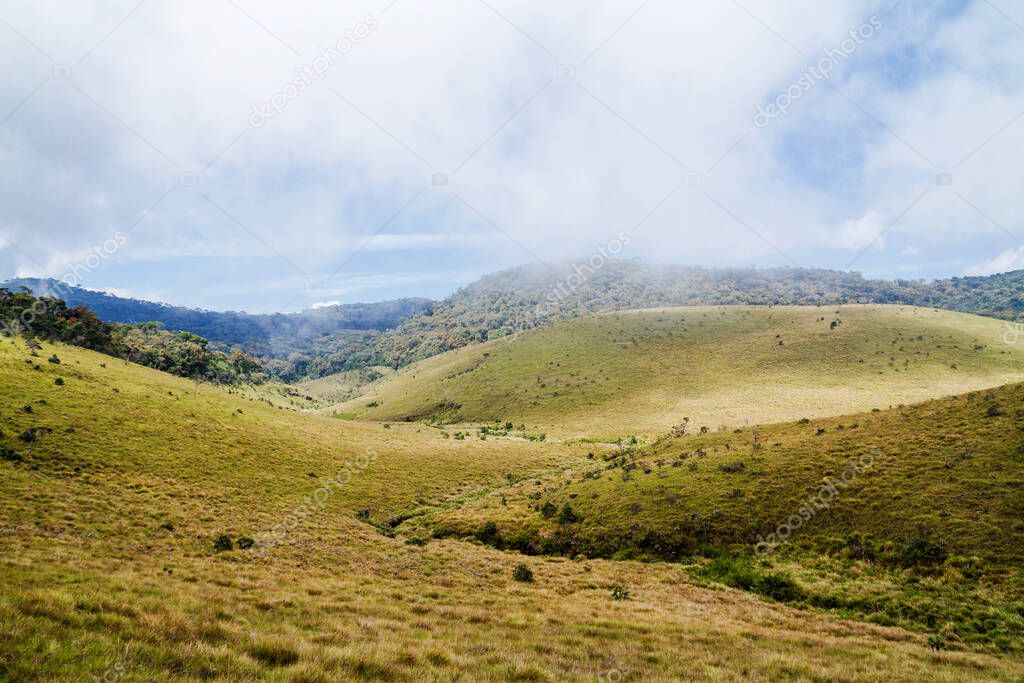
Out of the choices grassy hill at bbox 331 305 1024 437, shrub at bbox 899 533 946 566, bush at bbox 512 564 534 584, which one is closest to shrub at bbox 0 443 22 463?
bush at bbox 512 564 534 584

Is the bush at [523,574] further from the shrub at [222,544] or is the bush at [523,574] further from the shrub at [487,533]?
the shrub at [222,544]

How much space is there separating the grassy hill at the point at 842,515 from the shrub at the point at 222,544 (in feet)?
43.0

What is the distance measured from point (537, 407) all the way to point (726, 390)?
1721 inches

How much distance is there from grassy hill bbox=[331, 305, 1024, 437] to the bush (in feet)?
197

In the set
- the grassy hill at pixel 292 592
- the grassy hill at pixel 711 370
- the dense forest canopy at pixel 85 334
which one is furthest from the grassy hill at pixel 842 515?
the dense forest canopy at pixel 85 334

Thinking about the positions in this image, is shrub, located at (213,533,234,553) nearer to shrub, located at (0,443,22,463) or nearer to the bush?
the bush

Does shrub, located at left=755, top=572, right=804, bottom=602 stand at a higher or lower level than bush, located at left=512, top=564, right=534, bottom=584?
higher

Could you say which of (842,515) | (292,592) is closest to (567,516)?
(842,515)

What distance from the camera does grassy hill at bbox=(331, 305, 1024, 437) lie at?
3472 inches

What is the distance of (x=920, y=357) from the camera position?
340 feet

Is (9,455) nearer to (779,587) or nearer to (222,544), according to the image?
(222,544)

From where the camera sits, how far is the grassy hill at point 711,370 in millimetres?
88188

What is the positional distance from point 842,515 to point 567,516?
53.7 ft

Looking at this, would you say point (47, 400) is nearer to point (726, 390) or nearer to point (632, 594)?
point (632, 594)
